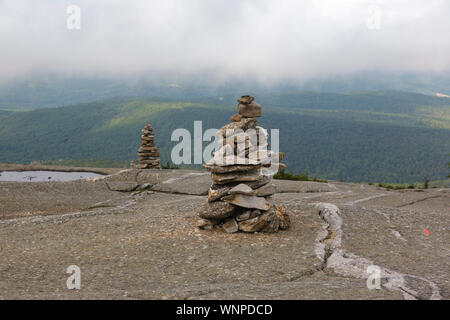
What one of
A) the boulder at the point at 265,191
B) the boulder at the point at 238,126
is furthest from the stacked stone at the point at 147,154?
the boulder at the point at 265,191

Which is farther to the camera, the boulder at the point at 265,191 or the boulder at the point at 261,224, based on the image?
the boulder at the point at 265,191

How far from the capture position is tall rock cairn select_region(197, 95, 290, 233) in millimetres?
12227

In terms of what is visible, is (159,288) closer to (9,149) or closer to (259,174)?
(259,174)

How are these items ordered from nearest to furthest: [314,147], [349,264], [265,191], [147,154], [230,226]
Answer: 1. [349,264]
2. [230,226]
3. [265,191]
4. [147,154]
5. [314,147]

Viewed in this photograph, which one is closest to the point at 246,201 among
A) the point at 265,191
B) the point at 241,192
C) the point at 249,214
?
the point at 241,192

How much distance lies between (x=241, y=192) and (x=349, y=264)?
413 cm

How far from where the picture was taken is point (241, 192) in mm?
12078

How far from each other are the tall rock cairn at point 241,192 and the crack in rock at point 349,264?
1.66m

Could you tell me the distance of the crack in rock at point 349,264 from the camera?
7453 millimetres

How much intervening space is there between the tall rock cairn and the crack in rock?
5.45ft

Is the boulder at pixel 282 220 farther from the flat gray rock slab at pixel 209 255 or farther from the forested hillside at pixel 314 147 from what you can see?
the forested hillside at pixel 314 147

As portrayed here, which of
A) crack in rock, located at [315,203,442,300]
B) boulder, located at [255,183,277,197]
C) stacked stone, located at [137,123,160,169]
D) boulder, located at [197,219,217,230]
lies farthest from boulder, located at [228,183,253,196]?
stacked stone, located at [137,123,160,169]

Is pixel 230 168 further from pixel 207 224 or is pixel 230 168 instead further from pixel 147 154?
pixel 147 154
